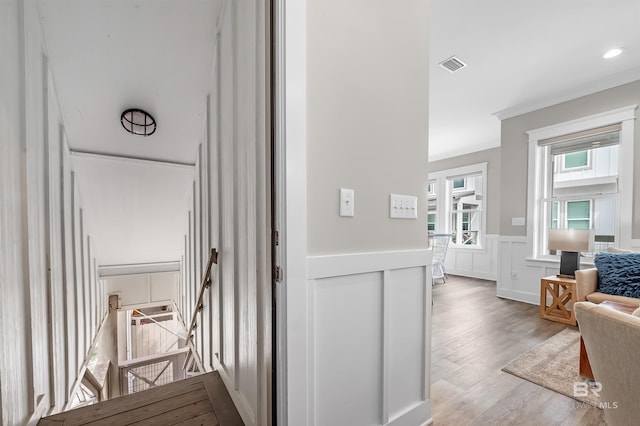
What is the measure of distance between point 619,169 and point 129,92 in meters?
5.38

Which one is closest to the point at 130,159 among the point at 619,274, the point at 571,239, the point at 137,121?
the point at 137,121

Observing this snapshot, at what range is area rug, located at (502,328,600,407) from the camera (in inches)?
73.2

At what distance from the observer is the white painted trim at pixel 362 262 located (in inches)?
43.4

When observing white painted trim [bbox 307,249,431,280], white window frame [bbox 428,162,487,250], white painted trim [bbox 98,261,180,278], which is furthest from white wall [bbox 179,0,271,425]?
white window frame [bbox 428,162,487,250]

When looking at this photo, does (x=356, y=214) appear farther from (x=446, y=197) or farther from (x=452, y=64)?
(x=446, y=197)

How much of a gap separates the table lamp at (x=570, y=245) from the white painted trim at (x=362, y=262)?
2718 millimetres

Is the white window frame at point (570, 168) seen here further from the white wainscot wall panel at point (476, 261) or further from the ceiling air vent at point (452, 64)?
the ceiling air vent at point (452, 64)

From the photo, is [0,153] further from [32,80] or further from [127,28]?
[127,28]

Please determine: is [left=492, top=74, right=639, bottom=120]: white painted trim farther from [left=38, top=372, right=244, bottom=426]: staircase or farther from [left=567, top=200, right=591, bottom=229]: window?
[left=38, top=372, right=244, bottom=426]: staircase

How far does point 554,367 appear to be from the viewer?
2115mm

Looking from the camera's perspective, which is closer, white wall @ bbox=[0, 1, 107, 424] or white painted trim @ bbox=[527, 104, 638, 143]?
white wall @ bbox=[0, 1, 107, 424]

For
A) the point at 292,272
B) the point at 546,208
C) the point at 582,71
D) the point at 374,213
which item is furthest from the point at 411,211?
the point at 546,208

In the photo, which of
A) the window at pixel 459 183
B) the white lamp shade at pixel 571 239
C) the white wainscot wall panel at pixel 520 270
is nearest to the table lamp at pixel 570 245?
the white lamp shade at pixel 571 239

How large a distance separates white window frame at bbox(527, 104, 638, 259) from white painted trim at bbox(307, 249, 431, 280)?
329cm
